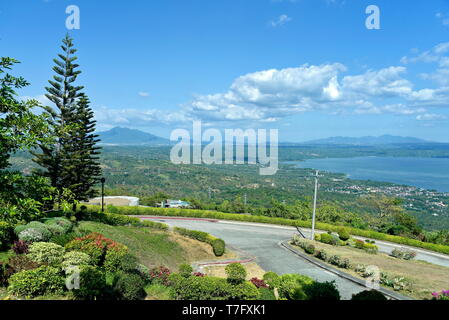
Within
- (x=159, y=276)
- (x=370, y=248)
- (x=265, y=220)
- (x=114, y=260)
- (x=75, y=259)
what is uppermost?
(x=75, y=259)

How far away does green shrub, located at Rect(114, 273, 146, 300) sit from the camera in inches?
355

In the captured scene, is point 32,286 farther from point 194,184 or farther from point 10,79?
→ point 194,184

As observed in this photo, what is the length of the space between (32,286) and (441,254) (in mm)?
30613

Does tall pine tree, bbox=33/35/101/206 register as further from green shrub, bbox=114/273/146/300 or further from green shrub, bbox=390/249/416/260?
green shrub, bbox=390/249/416/260

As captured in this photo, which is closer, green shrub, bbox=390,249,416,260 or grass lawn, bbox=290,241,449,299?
grass lawn, bbox=290,241,449,299

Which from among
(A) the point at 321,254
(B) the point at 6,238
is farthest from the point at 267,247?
(B) the point at 6,238

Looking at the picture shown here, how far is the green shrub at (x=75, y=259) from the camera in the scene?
9.88 metres

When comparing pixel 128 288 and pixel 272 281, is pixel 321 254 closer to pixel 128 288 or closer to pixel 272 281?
pixel 272 281

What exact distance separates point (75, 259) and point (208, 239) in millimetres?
11532

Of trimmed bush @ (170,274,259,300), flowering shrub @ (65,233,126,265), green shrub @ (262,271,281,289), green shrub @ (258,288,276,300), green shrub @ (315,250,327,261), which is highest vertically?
flowering shrub @ (65,233,126,265)

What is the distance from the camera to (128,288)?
9.14 metres

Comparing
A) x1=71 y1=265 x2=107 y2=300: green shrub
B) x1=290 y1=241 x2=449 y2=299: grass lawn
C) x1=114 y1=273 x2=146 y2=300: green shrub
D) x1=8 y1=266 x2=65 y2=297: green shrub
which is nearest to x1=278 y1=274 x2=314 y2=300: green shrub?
x1=114 y1=273 x2=146 y2=300: green shrub

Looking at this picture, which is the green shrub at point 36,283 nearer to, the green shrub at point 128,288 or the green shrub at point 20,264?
the green shrub at point 20,264

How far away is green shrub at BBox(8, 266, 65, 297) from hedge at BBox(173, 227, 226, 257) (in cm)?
1148
